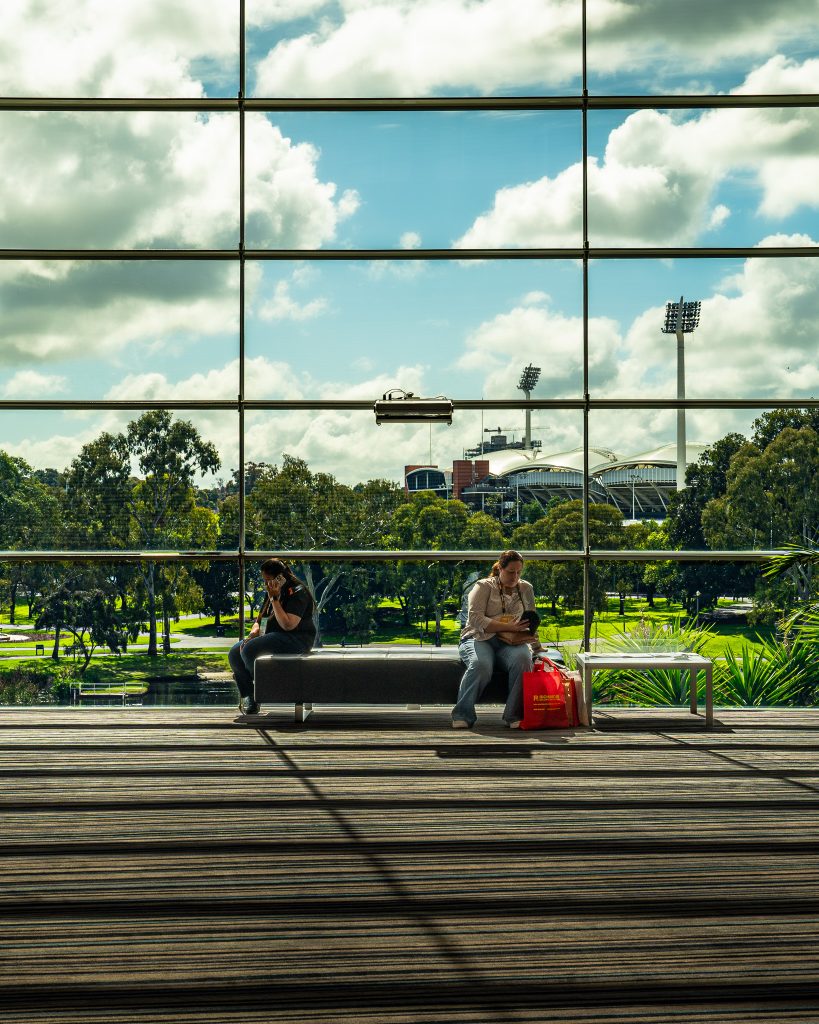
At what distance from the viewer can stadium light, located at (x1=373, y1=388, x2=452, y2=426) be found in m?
7.21

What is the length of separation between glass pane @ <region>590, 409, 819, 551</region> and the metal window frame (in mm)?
612

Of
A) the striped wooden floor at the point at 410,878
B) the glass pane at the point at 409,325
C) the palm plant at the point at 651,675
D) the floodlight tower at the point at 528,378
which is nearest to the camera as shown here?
the striped wooden floor at the point at 410,878

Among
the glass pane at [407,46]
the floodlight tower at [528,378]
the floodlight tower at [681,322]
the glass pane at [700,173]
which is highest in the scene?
the glass pane at [700,173]

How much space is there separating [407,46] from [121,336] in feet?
28.3

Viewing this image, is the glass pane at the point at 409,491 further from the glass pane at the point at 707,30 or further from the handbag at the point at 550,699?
the glass pane at the point at 707,30

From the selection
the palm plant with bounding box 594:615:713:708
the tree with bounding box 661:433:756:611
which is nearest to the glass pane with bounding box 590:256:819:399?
the tree with bounding box 661:433:756:611

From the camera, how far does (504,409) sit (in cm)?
741

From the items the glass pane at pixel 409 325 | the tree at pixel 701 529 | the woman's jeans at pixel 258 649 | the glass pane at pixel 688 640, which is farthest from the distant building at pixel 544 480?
the woman's jeans at pixel 258 649

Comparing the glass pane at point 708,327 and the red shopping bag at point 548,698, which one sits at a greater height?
the glass pane at point 708,327

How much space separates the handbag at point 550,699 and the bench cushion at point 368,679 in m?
0.22

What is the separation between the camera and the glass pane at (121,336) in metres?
16.6

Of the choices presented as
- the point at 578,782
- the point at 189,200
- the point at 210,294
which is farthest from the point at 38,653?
the point at 578,782

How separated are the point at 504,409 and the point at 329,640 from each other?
2096 millimetres

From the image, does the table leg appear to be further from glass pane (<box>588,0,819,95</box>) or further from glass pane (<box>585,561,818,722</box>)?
glass pane (<box>588,0,819,95</box>)
